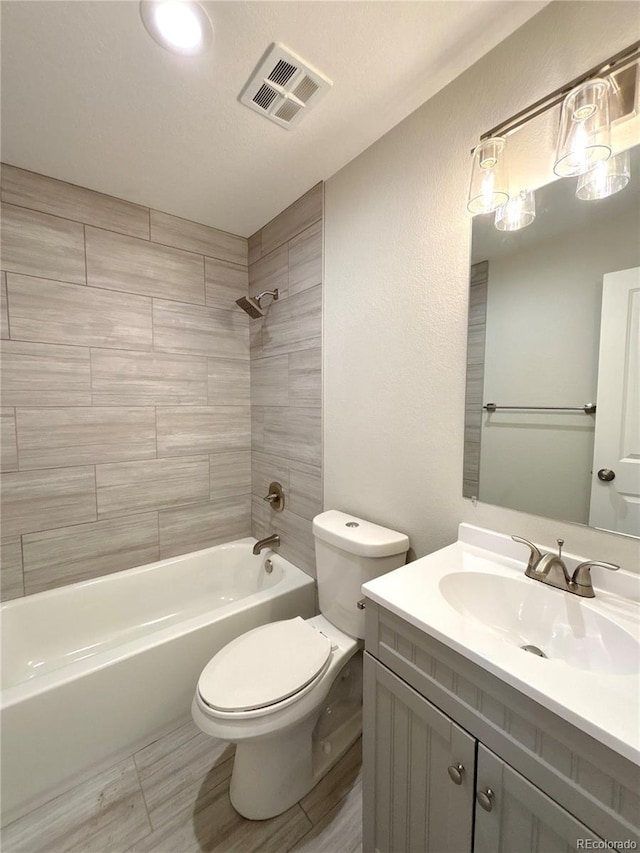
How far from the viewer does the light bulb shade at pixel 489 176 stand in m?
0.98

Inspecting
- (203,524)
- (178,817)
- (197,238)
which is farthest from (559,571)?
(197,238)

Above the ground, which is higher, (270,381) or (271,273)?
(271,273)

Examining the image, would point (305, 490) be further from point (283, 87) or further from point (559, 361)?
point (283, 87)

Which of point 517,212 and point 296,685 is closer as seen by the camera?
point 517,212

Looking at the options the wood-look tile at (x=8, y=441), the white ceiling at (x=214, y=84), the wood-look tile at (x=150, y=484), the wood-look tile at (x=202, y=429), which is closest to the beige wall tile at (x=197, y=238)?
the white ceiling at (x=214, y=84)

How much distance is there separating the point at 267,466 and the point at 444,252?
1.58 metres

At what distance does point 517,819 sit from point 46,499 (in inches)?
83.0

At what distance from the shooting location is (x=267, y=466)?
226cm

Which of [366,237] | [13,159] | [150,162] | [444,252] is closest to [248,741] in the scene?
[444,252]

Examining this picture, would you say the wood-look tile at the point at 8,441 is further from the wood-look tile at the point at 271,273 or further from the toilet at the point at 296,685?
the wood-look tile at the point at 271,273

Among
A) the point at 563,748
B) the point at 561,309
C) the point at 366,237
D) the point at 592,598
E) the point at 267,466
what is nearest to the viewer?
the point at 563,748

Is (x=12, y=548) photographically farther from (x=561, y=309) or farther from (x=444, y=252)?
(x=561, y=309)

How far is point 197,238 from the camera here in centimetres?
212

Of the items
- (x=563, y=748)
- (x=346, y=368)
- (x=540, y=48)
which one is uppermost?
(x=540, y=48)
